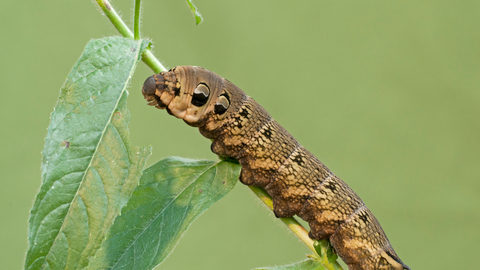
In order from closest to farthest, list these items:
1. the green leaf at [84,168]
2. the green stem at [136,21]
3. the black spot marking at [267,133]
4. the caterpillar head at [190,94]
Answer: the green leaf at [84,168] < the green stem at [136,21] < the caterpillar head at [190,94] < the black spot marking at [267,133]

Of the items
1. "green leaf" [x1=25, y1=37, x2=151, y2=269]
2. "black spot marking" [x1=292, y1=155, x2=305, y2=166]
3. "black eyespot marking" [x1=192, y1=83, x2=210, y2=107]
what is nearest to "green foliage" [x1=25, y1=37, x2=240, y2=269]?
"green leaf" [x1=25, y1=37, x2=151, y2=269]

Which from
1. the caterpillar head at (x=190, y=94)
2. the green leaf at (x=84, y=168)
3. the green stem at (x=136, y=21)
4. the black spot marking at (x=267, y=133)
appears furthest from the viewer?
the black spot marking at (x=267, y=133)

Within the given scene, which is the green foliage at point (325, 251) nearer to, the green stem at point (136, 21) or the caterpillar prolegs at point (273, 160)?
the caterpillar prolegs at point (273, 160)

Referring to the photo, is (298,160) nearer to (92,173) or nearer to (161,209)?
(161,209)

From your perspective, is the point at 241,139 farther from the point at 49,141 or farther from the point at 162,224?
the point at 49,141

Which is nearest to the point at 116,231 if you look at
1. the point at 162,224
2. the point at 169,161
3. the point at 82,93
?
the point at 162,224

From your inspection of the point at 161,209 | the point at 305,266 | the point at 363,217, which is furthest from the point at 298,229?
the point at 161,209

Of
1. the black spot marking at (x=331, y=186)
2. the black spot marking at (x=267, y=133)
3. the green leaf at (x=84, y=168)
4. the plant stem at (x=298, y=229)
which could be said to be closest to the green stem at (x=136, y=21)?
the green leaf at (x=84, y=168)

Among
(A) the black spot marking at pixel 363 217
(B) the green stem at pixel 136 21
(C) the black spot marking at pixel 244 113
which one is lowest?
(A) the black spot marking at pixel 363 217

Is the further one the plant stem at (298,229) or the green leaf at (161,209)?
the plant stem at (298,229)
